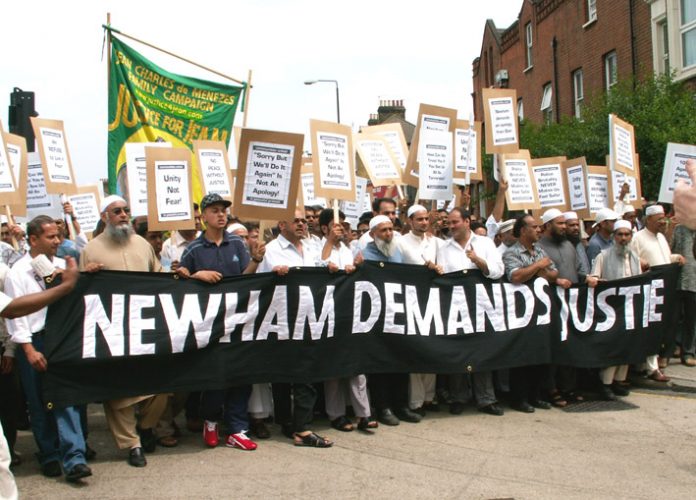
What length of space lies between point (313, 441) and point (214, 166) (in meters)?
4.03

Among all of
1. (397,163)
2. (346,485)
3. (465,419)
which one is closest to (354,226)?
(397,163)

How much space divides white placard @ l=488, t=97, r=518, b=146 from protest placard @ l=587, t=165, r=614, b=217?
1.49 meters

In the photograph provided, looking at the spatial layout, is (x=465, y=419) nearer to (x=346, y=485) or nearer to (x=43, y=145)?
(x=346, y=485)

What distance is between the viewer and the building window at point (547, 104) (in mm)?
29359

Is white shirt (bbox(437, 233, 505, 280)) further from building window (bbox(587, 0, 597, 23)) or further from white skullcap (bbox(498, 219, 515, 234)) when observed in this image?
building window (bbox(587, 0, 597, 23))

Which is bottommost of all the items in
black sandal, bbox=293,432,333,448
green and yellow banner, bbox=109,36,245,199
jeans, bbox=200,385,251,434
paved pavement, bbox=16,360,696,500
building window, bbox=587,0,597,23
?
paved pavement, bbox=16,360,696,500

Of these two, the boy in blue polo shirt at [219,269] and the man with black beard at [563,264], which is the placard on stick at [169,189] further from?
the man with black beard at [563,264]

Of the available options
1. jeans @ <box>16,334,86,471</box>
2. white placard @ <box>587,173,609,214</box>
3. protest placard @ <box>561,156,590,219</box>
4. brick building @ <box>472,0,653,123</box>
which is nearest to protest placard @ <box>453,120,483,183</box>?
protest placard @ <box>561,156,590,219</box>

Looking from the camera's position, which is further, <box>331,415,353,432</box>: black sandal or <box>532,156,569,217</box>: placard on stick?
<box>532,156,569,217</box>: placard on stick

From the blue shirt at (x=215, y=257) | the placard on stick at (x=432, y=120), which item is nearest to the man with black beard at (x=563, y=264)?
the placard on stick at (x=432, y=120)

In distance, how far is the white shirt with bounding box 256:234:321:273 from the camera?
708 centimetres

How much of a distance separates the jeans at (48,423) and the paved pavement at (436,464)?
8.3 inches

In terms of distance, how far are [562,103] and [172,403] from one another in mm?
23812

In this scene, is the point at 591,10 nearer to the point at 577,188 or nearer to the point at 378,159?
the point at 577,188
